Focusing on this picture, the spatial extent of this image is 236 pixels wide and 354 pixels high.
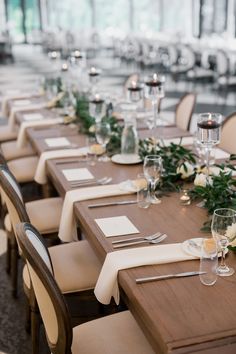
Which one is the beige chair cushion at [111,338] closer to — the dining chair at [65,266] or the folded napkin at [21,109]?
the dining chair at [65,266]

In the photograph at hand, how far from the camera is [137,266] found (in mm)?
1786

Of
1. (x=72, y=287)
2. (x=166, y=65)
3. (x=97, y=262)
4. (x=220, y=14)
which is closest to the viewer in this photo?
(x=72, y=287)

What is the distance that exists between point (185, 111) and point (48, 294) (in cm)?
304

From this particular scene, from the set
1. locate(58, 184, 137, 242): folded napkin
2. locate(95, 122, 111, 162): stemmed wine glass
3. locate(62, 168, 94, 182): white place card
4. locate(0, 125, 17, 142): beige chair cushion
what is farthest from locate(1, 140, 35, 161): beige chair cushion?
locate(58, 184, 137, 242): folded napkin

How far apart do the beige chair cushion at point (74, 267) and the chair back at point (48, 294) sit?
18.4 inches

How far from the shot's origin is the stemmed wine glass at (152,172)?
2.35 meters

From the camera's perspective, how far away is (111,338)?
1843mm

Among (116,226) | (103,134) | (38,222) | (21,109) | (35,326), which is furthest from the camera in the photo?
(21,109)

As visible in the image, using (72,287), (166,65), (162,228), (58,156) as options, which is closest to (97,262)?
(72,287)

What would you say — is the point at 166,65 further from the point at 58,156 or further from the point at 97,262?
the point at 97,262

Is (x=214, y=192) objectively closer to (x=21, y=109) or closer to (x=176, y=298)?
(x=176, y=298)

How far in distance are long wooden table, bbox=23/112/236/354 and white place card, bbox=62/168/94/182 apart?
491 millimetres

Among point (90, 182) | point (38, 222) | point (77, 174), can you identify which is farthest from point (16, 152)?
point (90, 182)

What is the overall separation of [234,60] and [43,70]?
5612 mm
